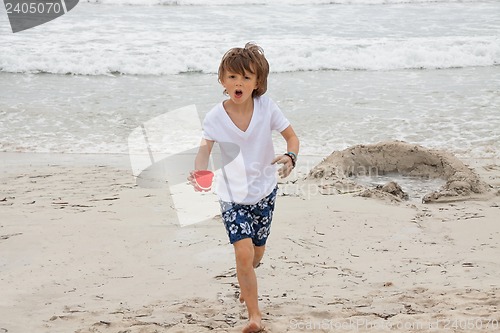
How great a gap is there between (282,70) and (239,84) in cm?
886

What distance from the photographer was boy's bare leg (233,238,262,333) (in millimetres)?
Answer: 3320

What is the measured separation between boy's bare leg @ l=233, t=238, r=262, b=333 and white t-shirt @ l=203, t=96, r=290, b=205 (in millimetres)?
222

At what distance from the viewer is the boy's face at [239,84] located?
3371 mm

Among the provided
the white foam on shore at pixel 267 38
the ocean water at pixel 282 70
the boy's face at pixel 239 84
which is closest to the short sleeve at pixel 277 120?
the boy's face at pixel 239 84

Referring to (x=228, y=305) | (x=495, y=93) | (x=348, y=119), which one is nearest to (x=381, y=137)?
(x=348, y=119)

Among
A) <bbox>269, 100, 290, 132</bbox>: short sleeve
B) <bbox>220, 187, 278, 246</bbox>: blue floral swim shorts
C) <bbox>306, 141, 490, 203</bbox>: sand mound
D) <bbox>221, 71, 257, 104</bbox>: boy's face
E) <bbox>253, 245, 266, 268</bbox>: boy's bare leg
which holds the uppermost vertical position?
<bbox>221, 71, 257, 104</bbox>: boy's face

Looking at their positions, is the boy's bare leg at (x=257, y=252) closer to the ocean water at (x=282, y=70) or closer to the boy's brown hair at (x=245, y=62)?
the boy's brown hair at (x=245, y=62)

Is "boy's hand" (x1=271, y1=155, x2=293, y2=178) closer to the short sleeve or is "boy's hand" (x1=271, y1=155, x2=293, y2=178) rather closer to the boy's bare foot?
the short sleeve

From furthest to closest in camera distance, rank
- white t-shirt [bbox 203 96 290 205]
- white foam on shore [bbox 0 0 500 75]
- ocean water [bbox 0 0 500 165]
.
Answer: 1. white foam on shore [bbox 0 0 500 75]
2. ocean water [bbox 0 0 500 165]
3. white t-shirt [bbox 203 96 290 205]

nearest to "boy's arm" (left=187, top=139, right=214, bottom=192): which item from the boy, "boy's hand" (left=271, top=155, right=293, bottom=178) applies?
the boy

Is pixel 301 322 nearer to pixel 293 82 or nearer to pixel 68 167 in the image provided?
pixel 68 167

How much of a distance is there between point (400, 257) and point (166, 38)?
11413 millimetres

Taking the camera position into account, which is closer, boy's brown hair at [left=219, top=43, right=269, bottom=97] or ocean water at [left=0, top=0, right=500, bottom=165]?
boy's brown hair at [left=219, top=43, right=269, bottom=97]

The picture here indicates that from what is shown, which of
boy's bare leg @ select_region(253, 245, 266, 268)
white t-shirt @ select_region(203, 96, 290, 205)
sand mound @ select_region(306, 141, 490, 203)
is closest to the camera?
white t-shirt @ select_region(203, 96, 290, 205)
